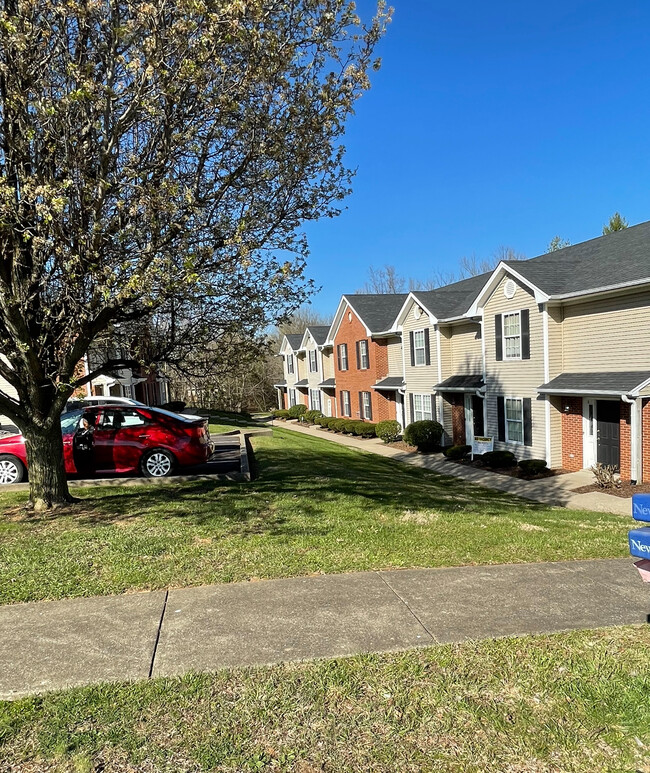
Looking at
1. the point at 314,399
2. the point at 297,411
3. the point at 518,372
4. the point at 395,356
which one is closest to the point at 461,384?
the point at 518,372

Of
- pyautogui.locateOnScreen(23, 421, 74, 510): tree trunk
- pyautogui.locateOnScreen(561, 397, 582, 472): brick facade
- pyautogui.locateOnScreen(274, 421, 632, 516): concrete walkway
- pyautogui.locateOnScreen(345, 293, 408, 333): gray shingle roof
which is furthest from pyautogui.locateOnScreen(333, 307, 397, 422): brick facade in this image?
pyautogui.locateOnScreen(23, 421, 74, 510): tree trunk

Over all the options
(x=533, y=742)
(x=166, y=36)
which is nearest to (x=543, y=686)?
(x=533, y=742)

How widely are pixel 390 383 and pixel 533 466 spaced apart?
11982mm

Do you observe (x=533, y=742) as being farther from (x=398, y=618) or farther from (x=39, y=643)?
(x=39, y=643)

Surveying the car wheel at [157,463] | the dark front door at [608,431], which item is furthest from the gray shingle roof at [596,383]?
the car wheel at [157,463]

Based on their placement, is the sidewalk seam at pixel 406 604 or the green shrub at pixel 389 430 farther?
the green shrub at pixel 389 430

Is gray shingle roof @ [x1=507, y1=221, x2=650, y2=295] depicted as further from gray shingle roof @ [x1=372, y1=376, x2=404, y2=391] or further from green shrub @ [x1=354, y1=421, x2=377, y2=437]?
green shrub @ [x1=354, y1=421, x2=377, y2=437]

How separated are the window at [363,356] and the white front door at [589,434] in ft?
50.7

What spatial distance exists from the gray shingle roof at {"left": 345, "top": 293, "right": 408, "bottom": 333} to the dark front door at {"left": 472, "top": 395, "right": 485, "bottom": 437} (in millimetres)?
8528

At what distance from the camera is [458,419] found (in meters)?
23.5

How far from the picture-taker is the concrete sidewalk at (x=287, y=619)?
12.0 feet

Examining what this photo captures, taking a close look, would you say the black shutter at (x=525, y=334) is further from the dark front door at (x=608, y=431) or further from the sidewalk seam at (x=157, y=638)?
the sidewalk seam at (x=157, y=638)

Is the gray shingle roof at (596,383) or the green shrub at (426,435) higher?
the gray shingle roof at (596,383)

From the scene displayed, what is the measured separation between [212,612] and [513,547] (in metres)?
3.82
